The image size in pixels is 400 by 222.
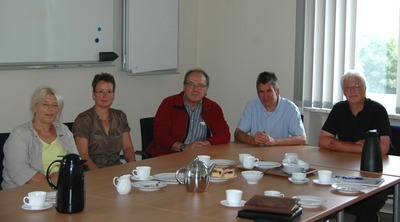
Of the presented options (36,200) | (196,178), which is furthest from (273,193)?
(36,200)

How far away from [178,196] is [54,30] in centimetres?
264

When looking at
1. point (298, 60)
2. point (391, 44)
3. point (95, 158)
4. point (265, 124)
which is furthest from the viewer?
point (298, 60)

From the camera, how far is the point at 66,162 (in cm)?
310

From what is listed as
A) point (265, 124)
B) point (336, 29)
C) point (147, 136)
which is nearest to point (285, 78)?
point (336, 29)

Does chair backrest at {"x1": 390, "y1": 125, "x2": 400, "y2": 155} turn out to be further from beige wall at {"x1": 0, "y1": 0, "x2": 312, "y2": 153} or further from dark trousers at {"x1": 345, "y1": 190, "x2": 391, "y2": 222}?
beige wall at {"x1": 0, "y1": 0, "x2": 312, "y2": 153}

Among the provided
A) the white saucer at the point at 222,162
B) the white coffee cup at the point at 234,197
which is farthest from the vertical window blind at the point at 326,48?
the white coffee cup at the point at 234,197

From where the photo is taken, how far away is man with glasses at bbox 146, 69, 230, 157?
5.36 m

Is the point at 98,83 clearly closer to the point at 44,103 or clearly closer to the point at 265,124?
the point at 44,103

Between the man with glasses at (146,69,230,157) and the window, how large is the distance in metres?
1.38

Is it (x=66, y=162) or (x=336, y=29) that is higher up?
(x=336, y=29)

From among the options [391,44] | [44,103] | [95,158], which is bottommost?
[95,158]

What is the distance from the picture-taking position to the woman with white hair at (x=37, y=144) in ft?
13.7

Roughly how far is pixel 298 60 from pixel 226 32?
913 mm

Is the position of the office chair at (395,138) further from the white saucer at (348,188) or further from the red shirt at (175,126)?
the white saucer at (348,188)
